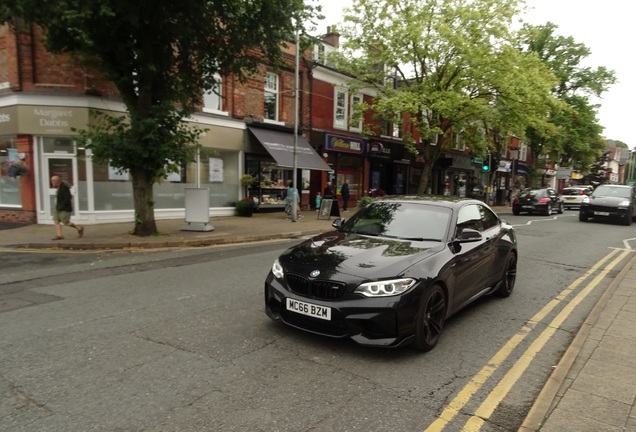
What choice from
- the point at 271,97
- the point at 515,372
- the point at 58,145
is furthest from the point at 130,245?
the point at 271,97

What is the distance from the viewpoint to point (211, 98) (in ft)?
57.7

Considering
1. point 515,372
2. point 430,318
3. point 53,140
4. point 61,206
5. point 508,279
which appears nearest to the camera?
point 515,372

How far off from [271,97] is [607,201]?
1618 cm

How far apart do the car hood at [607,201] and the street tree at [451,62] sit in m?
4.62

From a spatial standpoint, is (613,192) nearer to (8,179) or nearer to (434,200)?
(434,200)

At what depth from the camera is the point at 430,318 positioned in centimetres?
415

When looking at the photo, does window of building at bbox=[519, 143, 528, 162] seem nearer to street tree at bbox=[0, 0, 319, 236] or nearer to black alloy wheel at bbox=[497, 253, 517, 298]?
street tree at bbox=[0, 0, 319, 236]

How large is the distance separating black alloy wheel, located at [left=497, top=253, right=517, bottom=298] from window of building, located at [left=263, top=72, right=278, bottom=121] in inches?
599

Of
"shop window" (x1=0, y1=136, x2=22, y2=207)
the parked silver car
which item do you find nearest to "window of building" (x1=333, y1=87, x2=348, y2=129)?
"shop window" (x1=0, y1=136, x2=22, y2=207)

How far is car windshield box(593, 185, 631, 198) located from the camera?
61.9ft

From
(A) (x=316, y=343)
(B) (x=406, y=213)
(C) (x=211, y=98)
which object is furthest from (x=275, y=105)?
(A) (x=316, y=343)

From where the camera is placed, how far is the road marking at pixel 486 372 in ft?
9.91

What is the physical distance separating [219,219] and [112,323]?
40.2 ft

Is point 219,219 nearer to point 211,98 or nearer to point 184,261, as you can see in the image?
point 211,98
